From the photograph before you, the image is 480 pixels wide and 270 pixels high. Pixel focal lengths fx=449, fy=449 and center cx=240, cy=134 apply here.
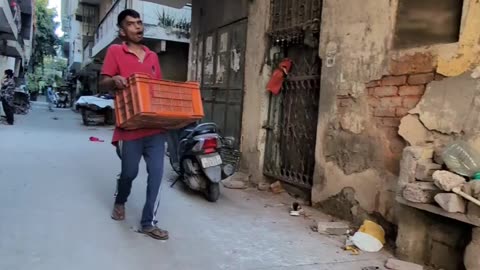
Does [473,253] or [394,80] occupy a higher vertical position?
[394,80]

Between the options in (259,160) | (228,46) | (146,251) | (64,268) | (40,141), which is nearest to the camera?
(64,268)

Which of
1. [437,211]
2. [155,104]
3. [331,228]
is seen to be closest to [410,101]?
[437,211]

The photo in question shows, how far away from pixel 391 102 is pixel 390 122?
0.59 ft

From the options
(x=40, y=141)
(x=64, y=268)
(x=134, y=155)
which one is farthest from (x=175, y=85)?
(x=40, y=141)

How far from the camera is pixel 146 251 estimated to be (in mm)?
3379

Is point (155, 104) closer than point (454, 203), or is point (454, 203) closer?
point (454, 203)

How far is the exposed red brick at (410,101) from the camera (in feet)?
12.3

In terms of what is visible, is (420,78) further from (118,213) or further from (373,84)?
(118,213)

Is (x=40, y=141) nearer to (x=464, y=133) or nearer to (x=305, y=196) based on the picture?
(x=305, y=196)

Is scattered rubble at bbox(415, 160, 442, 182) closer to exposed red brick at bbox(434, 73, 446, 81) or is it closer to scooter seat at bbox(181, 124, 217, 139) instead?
exposed red brick at bbox(434, 73, 446, 81)

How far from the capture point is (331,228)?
164 inches

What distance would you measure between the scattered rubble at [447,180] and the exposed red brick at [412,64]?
38.4 inches

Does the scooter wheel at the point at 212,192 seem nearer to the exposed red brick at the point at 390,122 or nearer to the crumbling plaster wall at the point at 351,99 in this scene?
the crumbling plaster wall at the point at 351,99

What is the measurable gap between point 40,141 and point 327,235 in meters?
7.86
